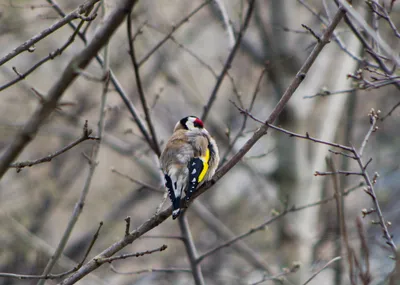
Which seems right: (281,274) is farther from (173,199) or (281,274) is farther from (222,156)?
(222,156)

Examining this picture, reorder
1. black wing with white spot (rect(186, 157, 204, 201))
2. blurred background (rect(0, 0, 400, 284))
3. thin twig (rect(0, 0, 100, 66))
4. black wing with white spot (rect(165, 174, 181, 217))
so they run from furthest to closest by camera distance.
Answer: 1. blurred background (rect(0, 0, 400, 284))
2. black wing with white spot (rect(186, 157, 204, 201))
3. black wing with white spot (rect(165, 174, 181, 217))
4. thin twig (rect(0, 0, 100, 66))

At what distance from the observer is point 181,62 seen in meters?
11.1

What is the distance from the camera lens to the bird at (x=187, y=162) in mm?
4199

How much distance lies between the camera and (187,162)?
4613 mm

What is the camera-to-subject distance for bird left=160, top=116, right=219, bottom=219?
4199 mm

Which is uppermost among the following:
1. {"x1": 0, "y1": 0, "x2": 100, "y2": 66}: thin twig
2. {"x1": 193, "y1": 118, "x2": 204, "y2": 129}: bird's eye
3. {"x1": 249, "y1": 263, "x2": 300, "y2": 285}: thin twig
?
{"x1": 193, "y1": 118, "x2": 204, "y2": 129}: bird's eye

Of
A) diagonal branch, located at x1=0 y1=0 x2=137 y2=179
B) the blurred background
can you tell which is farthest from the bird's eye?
diagonal branch, located at x1=0 y1=0 x2=137 y2=179

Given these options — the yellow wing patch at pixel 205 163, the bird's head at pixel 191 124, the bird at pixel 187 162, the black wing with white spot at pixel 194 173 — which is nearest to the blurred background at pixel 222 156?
the bird's head at pixel 191 124

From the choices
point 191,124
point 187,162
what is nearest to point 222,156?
point 191,124

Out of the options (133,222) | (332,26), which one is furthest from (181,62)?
(332,26)

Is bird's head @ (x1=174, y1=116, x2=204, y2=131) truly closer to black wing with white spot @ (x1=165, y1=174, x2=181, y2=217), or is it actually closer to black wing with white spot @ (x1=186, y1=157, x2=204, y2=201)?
black wing with white spot @ (x1=186, y1=157, x2=204, y2=201)

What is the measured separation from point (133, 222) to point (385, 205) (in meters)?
4.53

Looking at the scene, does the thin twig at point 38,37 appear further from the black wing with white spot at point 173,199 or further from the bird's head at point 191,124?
the bird's head at point 191,124

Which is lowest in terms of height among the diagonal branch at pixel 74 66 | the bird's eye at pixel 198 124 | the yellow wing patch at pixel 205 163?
the diagonal branch at pixel 74 66
